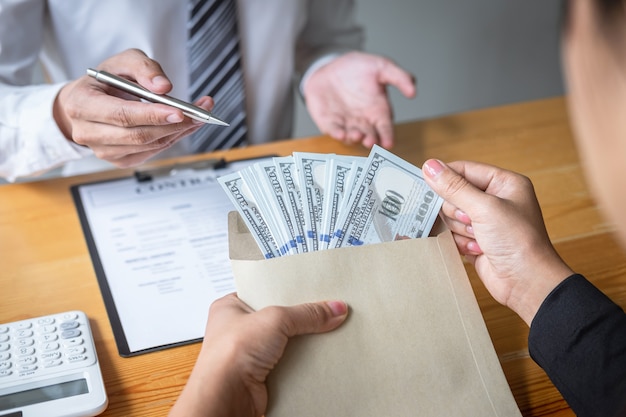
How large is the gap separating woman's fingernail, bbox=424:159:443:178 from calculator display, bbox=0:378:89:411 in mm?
436

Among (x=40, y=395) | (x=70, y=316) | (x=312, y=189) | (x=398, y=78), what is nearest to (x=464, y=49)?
(x=398, y=78)

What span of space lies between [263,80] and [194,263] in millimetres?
554

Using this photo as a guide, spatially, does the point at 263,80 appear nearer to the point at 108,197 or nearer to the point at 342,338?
the point at 108,197

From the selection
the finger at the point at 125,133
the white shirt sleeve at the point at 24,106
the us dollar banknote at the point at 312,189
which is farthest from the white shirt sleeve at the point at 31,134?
the us dollar banknote at the point at 312,189

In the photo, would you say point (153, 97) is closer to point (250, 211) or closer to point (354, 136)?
point (250, 211)

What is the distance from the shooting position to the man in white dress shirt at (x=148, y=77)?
0.99 m

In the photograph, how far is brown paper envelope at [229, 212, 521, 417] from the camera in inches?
28.0

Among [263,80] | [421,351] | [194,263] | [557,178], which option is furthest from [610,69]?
[263,80]

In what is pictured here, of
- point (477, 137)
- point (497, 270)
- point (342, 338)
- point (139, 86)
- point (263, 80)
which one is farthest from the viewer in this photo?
point (263, 80)

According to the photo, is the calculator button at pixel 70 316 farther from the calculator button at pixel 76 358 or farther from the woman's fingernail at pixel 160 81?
the woman's fingernail at pixel 160 81

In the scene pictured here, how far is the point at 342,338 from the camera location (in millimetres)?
730

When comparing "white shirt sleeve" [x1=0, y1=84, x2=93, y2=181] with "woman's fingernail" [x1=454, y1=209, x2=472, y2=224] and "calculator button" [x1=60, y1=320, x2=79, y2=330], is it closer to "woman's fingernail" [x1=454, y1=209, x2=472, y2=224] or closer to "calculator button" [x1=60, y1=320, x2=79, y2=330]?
"calculator button" [x1=60, y1=320, x2=79, y2=330]

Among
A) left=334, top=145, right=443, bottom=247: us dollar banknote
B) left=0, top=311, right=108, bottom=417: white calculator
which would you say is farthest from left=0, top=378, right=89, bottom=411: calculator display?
left=334, top=145, right=443, bottom=247: us dollar banknote

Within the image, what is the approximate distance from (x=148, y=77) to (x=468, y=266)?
481mm
